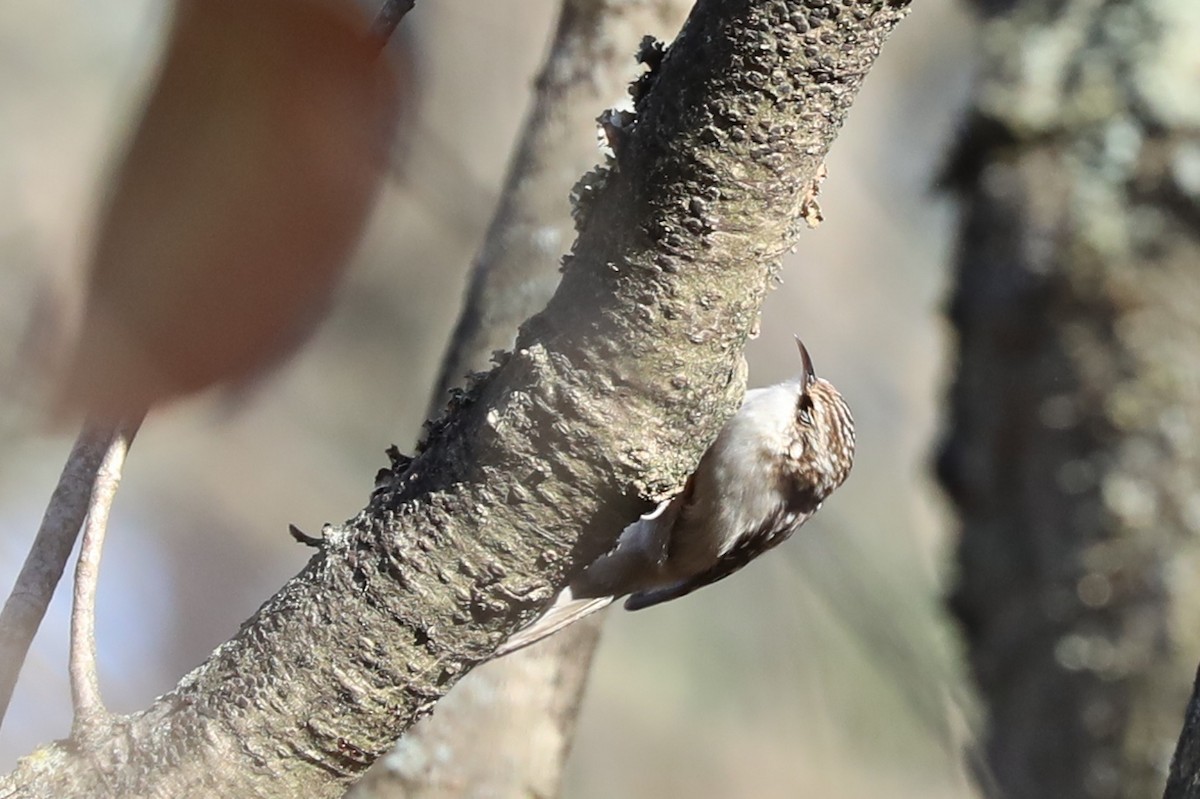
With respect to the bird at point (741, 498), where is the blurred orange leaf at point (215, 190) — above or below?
above

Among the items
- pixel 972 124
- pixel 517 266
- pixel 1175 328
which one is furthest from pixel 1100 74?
pixel 517 266

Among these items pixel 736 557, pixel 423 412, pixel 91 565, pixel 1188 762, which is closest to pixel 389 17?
pixel 91 565

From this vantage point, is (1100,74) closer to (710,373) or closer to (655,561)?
(655,561)

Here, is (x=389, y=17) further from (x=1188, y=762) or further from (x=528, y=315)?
(x=528, y=315)

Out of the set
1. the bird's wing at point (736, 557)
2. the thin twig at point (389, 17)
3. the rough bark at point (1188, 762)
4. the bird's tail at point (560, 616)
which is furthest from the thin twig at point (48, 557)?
the bird's wing at point (736, 557)

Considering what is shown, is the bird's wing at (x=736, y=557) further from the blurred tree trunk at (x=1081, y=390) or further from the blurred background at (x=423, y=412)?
the blurred tree trunk at (x=1081, y=390)

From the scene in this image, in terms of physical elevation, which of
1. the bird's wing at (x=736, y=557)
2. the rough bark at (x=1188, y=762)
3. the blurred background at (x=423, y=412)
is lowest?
the rough bark at (x=1188, y=762)

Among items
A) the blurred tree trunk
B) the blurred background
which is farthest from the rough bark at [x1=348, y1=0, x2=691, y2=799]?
the blurred tree trunk

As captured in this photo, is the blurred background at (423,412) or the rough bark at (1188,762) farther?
the blurred background at (423,412)
